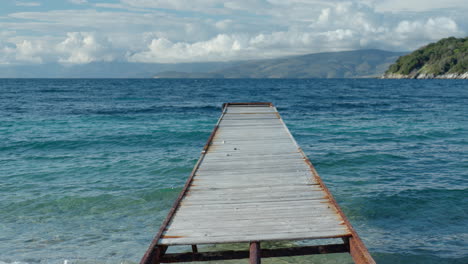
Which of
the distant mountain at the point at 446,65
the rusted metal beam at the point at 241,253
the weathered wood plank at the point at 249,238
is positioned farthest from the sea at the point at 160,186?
the distant mountain at the point at 446,65

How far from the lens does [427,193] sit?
42.5ft

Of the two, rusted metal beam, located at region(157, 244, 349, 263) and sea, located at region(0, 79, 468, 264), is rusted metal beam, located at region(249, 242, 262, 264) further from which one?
sea, located at region(0, 79, 468, 264)

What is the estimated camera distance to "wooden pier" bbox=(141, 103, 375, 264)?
6.10 metres

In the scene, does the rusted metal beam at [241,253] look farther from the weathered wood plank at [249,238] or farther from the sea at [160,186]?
the sea at [160,186]

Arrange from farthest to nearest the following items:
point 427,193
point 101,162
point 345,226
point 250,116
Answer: point 250,116, point 101,162, point 427,193, point 345,226

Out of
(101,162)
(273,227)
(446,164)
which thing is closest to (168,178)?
(101,162)

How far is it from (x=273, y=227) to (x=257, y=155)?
5.34m

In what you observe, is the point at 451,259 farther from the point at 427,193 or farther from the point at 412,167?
the point at 412,167

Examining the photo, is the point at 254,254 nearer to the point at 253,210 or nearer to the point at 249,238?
the point at 249,238

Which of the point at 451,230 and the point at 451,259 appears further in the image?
the point at 451,230

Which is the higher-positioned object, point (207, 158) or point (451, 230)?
point (207, 158)

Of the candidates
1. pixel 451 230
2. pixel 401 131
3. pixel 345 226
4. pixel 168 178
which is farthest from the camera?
pixel 401 131

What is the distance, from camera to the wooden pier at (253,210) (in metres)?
6.10

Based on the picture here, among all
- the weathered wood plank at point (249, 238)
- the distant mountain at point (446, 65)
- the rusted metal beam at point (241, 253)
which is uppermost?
the distant mountain at point (446, 65)
